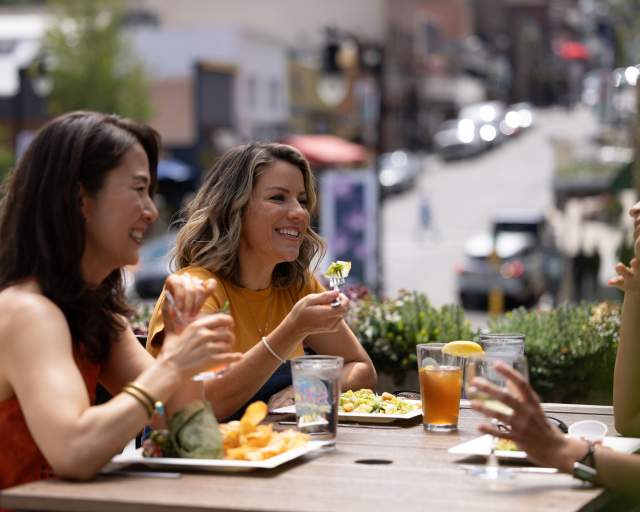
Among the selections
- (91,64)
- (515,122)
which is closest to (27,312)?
(91,64)

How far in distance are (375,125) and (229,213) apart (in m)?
31.2

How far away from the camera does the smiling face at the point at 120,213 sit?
2.99 meters

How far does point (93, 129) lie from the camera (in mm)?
2975

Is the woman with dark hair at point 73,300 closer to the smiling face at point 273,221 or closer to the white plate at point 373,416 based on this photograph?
the white plate at point 373,416

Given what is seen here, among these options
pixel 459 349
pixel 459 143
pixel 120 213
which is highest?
pixel 120 213

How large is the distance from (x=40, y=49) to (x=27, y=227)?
36.0m

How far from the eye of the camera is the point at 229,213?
429 cm

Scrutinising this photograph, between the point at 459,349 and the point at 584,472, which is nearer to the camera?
the point at 584,472

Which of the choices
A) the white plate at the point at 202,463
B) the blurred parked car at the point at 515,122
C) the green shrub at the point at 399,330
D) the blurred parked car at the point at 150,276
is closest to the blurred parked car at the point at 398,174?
the blurred parked car at the point at 515,122

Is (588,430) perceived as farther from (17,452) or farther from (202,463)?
(17,452)

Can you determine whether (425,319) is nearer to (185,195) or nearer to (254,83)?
(185,195)

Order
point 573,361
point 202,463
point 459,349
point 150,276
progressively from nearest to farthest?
point 202,463, point 459,349, point 573,361, point 150,276

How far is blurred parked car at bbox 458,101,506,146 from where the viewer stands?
5888 centimetres

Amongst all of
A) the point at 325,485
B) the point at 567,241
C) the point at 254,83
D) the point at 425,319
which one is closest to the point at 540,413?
the point at 325,485
